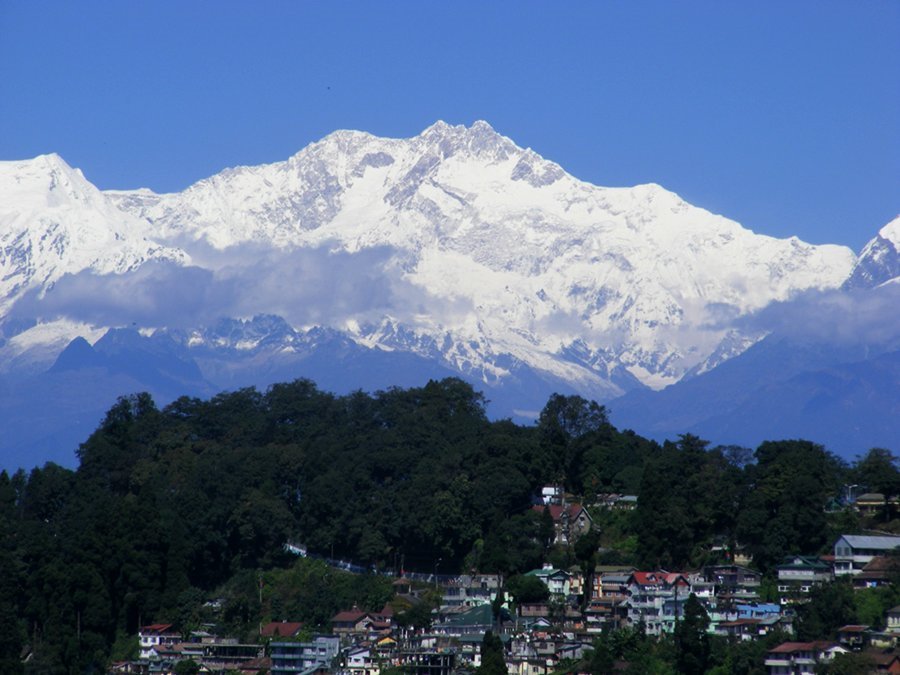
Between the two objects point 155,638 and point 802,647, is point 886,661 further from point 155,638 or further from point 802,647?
point 155,638

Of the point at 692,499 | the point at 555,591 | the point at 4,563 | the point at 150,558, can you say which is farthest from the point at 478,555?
the point at 4,563

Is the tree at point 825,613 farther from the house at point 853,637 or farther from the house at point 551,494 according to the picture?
the house at point 551,494

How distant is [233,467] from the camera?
8981 centimetres

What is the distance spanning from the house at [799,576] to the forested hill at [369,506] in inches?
52.7

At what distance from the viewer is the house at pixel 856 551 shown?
72.7m

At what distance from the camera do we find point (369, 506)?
84938 mm

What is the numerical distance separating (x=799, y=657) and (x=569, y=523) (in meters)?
18.7

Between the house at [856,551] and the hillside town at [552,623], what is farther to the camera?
the house at [856,551]

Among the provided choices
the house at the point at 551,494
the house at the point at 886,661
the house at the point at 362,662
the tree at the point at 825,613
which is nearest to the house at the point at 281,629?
the house at the point at 362,662

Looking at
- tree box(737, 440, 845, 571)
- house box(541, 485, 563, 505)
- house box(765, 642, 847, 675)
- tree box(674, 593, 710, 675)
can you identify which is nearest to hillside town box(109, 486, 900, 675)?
house box(765, 642, 847, 675)

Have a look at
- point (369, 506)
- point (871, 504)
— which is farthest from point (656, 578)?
point (369, 506)

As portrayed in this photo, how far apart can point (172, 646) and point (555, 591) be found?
16.7 meters

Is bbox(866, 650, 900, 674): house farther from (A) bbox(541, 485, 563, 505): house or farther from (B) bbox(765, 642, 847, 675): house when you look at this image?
(A) bbox(541, 485, 563, 505): house

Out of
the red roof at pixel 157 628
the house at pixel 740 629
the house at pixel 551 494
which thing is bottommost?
the house at pixel 740 629
